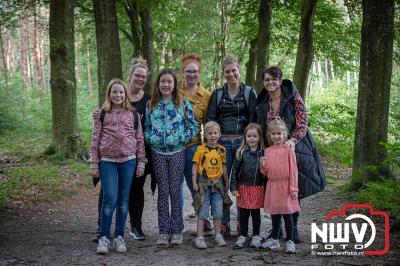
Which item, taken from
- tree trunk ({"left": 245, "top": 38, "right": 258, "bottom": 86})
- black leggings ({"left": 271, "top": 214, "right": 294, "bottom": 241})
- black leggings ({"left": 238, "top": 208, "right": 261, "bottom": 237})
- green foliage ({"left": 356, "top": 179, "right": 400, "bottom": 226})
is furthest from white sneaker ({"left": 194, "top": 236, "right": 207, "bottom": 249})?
tree trunk ({"left": 245, "top": 38, "right": 258, "bottom": 86})

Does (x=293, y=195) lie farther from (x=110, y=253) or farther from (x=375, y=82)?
(x=375, y=82)

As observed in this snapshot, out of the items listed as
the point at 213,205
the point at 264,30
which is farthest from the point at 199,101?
the point at 264,30

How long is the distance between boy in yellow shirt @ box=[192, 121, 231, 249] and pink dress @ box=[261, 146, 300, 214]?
24.3 inches

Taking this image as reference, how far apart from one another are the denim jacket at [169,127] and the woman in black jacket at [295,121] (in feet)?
3.09

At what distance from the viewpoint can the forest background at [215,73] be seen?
25.9ft

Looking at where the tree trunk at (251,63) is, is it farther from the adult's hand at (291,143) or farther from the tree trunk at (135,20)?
the adult's hand at (291,143)

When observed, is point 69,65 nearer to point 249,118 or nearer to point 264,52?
point 264,52

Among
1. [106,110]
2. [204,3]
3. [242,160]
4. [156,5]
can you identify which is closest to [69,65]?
[156,5]

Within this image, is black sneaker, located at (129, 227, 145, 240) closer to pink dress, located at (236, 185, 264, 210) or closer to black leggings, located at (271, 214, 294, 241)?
pink dress, located at (236, 185, 264, 210)

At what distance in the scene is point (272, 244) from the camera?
5.51m

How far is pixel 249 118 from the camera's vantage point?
5.98 meters

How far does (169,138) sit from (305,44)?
302 inches

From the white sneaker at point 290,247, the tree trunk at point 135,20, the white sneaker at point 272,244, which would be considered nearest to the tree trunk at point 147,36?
the tree trunk at point 135,20

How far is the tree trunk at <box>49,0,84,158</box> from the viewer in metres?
11.7
